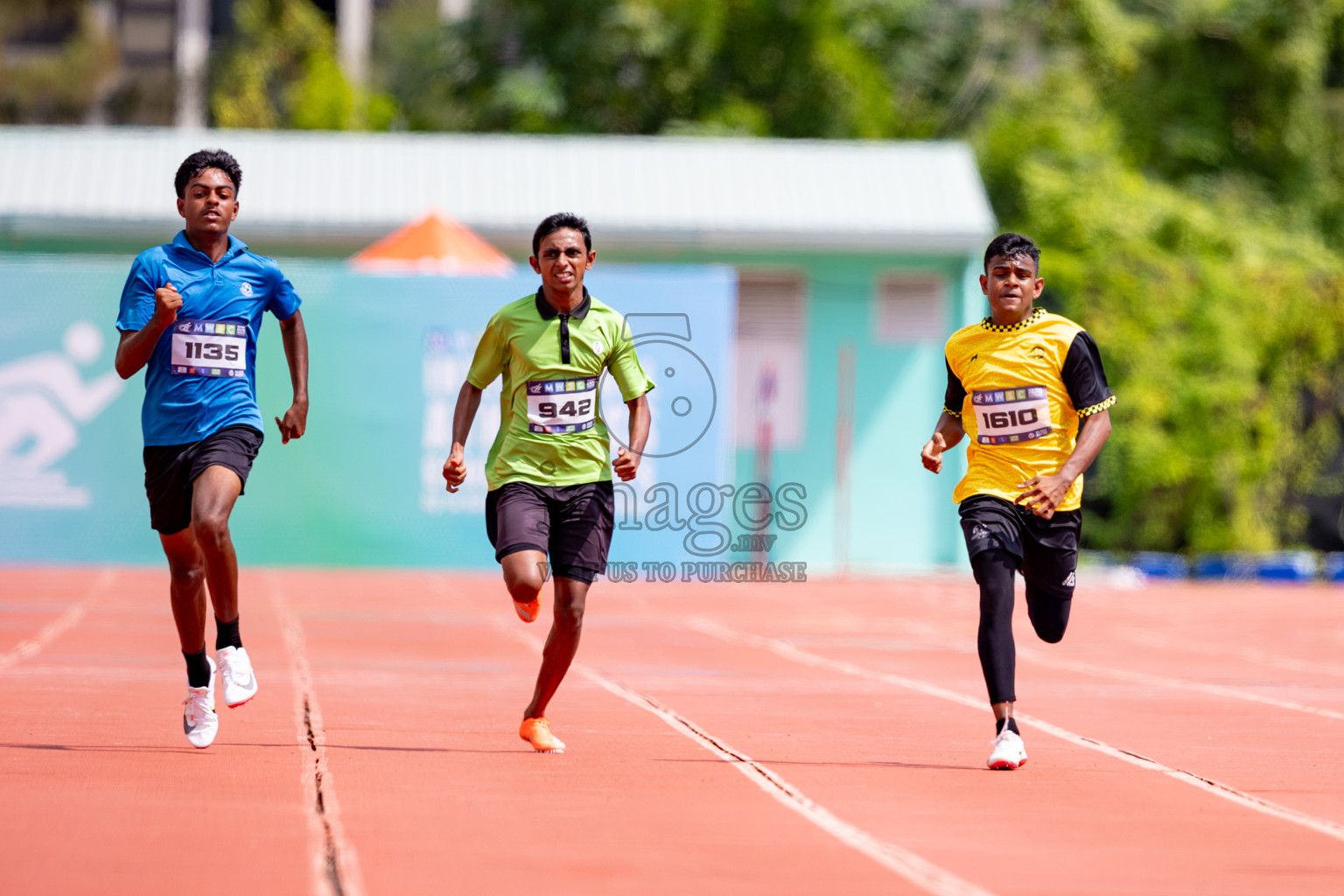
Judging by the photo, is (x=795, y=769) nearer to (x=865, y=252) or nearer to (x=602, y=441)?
(x=602, y=441)

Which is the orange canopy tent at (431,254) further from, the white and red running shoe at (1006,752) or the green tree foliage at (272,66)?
the green tree foliage at (272,66)

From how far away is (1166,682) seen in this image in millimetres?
10617

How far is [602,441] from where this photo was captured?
741 cm

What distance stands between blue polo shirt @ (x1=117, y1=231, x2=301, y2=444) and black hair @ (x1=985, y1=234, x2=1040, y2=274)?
2.90m

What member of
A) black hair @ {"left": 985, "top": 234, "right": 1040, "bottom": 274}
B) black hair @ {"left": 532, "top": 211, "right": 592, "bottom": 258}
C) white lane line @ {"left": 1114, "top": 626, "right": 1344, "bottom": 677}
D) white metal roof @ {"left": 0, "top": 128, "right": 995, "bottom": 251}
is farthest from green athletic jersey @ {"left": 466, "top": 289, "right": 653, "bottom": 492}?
white metal roof @ {"left": 0, "top": 128, "right": 995, "bottom": 251}

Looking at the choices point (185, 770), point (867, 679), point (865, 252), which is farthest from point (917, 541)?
point (185, 770)

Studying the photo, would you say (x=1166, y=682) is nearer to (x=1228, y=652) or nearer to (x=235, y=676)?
(x=1228, y=652)

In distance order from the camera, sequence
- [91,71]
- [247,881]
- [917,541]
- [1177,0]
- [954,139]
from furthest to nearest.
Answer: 1. [91,71]
2. [954,139]
3. [1177,0]
4. [917,541]
5. [247,881]

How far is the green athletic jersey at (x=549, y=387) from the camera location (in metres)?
7.25

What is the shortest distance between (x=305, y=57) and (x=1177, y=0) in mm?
→ 26328

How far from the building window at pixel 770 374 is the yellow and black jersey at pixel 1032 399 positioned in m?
12.6

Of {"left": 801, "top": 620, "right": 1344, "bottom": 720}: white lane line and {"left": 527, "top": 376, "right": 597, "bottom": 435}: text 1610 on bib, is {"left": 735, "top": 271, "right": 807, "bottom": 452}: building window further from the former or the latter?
{"left": 527, "top": 376, "right": 597, "bottom": 435}: text 1610 on bib

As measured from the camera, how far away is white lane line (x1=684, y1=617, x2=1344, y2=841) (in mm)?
6062

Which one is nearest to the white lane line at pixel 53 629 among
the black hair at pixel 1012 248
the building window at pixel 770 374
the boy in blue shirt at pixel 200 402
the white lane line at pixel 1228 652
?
the boy in blue shirt at pixel 200 402
